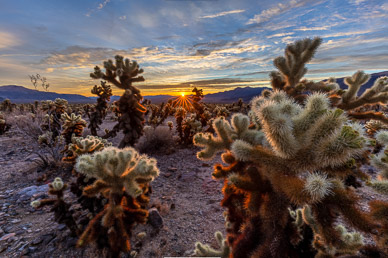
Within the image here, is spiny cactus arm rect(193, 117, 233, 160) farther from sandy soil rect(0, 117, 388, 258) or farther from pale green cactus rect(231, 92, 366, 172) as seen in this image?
sandy soil rect(0, 117, 388, 258)

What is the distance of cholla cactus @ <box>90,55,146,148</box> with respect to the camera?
6126mm

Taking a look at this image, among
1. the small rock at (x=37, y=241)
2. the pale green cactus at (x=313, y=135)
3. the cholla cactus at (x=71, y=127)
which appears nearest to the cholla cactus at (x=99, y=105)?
the cholla cactus at (x=71, y=127)

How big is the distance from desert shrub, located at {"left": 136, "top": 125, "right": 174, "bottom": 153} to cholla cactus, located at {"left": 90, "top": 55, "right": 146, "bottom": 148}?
5.45ft

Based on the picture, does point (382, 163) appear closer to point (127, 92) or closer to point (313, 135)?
point (313, 135)

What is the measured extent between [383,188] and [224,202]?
4.77ft

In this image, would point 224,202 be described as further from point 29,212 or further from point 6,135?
point 6,135

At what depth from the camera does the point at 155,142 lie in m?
8.52

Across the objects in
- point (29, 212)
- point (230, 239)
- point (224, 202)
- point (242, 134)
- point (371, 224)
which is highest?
point (242, 134)

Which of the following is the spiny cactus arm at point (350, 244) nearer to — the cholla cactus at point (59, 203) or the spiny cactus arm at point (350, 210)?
the spiny cactus arm at point (350, 210)

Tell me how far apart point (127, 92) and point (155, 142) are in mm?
3022

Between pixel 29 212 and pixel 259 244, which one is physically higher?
pixel 259 244

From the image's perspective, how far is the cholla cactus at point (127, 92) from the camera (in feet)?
20.1

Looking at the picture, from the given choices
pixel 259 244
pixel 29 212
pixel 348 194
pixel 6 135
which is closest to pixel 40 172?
Answer: pixel 29 212

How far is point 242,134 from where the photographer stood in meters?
2.22
